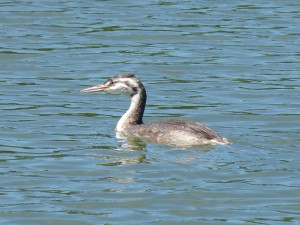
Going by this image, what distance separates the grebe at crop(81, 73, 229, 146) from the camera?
17.8 metres

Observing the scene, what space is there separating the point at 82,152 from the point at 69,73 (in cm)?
558

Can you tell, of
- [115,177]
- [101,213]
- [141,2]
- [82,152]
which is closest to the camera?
[101,213]

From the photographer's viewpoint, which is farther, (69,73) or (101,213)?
(69,73)

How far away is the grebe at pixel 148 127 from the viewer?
1784cm

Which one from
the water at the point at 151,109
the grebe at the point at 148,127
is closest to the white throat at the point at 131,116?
the grebe at the point at 148,127

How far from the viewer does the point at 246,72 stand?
2316 cm

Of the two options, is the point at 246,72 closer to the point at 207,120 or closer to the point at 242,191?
the point at 207,120

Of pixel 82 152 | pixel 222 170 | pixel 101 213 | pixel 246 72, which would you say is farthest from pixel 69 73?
pixel 101 213

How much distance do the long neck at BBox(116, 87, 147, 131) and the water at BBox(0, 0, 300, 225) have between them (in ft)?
0.93

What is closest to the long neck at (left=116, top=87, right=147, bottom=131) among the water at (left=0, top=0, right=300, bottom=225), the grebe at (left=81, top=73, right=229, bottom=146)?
the grebe at (left=81, top=73, right=229, bottom=146)

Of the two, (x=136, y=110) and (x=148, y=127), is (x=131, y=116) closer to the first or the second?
(x=136, y=110)

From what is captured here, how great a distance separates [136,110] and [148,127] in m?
0.94

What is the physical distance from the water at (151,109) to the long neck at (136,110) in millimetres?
284

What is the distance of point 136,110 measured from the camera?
1956cm
